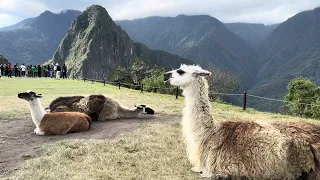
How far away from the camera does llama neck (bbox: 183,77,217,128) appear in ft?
16.5

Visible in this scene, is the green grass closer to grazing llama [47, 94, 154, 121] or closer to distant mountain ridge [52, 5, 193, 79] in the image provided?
grazing llama [47, 94, 154, 121]

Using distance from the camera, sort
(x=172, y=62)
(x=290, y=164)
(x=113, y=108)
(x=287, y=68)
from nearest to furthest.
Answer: (x=290, y=164) < (x=113, y=108) < (x=287, y=68) < (x=172, y=62)

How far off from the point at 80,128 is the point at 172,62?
156110 millimetres

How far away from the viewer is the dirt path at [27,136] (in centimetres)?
558

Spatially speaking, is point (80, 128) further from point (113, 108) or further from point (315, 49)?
point (315, 49)

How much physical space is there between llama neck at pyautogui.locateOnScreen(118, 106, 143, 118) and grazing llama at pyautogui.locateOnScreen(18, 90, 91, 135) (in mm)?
2030

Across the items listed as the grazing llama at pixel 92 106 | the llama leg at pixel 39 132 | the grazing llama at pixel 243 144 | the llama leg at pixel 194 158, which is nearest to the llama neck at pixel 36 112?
the llama leg at pixel 39 132

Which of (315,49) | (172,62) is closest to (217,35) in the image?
(172,62)

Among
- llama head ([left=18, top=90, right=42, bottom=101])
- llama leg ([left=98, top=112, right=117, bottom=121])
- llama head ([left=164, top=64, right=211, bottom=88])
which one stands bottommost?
llama leg ([left=98, top=112, right=117, bottom=121])

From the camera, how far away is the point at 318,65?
391 feet

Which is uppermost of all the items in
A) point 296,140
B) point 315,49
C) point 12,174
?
point 315,49

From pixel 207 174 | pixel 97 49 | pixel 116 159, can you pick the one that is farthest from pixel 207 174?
pixel 97 49

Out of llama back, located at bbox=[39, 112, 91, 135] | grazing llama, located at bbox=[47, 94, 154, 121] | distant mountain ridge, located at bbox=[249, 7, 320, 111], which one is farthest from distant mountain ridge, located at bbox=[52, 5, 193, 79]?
llama back, located at bbox=[39, 112, 91, 135]

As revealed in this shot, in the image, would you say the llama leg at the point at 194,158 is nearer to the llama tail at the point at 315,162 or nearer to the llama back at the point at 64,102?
the llama tail at the point at 315,162
